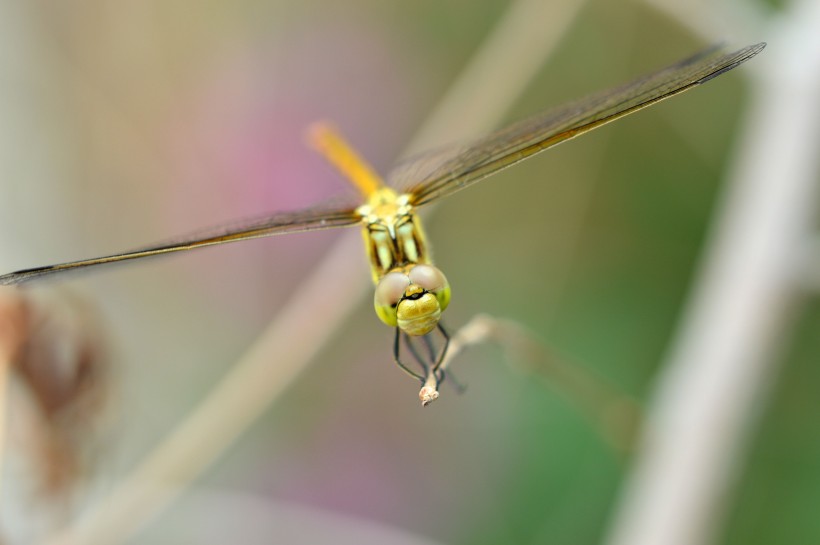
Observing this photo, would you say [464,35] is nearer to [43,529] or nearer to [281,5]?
[281,5]

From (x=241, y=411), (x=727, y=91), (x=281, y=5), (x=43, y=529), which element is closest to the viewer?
(x=43, y=529)

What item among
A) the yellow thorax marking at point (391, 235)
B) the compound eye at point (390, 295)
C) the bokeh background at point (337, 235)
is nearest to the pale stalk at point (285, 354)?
the bokeh background at point (337, 235)

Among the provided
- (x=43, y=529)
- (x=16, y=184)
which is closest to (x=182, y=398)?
(x=16, y=184)

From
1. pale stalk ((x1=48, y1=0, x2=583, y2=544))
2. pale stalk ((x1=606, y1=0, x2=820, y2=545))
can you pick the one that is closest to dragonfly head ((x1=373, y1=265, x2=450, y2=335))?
pale stalk ((x1=48, y1=0, x2=583, y2=544))

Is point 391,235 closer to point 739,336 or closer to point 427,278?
point 427,278

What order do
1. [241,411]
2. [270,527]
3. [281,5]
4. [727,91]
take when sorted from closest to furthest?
[241,411]
[270,527]
[727,91]
[281,5]

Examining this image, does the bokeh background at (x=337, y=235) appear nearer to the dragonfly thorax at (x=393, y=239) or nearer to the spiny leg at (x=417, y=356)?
the spiny leg at (x=417, y=356)
